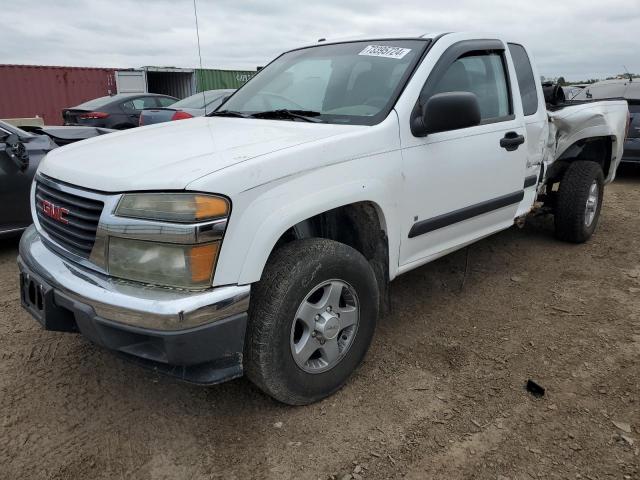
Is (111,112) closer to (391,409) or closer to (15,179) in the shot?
(15,179)

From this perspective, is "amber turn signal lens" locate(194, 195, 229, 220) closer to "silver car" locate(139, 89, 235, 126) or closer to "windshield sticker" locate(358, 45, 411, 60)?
"windshield sticker" locate(358, 45, 411, 60)

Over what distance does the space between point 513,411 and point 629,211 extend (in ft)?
15.7

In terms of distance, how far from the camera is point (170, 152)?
2252 mm

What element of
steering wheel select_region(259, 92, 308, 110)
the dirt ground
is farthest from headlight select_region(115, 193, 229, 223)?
steering wheel select_region(259, 92, 308, 110)

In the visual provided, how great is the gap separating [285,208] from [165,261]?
509 millimetres

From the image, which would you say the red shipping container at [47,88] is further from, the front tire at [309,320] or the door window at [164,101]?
the front tire at [309,320]

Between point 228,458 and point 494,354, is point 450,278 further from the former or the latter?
point 228,458

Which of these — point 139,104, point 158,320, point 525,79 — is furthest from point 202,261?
point 139,104

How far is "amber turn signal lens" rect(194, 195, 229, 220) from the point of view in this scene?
1.90 metres

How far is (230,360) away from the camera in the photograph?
2.08 meters

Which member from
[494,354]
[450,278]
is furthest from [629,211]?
[494,354]

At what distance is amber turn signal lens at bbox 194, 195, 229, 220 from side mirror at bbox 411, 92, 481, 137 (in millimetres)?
1239

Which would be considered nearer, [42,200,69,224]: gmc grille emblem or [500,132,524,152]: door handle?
[42,200,69,224]: gmc grille emblem

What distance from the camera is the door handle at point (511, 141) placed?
3.33 m
